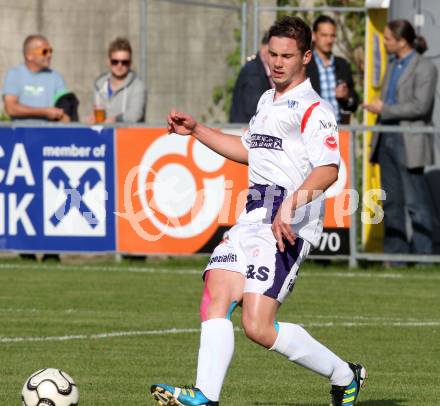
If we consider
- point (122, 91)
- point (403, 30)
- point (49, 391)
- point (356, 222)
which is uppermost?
point (403, 30)

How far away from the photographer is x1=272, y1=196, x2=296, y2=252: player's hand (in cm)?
734

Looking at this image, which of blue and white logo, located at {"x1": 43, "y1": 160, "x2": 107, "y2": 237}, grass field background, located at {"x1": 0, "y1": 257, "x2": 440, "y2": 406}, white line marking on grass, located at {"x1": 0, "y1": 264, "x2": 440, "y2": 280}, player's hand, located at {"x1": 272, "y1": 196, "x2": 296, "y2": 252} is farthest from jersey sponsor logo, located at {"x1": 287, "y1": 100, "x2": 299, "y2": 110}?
blue and white logo, located at {"x1": 43, "y1": 160, "x2": 107, "y2": 237}

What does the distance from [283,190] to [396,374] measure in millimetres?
2138

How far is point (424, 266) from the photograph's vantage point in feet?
51.4

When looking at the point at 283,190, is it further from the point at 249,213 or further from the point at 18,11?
the point at 18,11

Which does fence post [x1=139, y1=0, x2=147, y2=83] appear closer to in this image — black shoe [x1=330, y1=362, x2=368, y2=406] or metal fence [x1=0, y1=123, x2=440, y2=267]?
metal fence [x1=0, y1=123, x2=440, y2=267]

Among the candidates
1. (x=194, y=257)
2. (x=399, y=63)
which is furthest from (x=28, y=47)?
(x=399, y=63)

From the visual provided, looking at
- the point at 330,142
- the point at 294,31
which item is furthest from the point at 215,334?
the point at 294,31

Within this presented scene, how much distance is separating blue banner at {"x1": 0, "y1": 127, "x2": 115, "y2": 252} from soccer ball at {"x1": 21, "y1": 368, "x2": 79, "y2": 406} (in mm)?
7775

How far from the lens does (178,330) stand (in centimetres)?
1128

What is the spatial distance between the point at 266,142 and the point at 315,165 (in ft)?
1.12

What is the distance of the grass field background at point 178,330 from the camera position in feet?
28.9

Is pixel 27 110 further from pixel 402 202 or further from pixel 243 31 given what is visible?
pixel 402 202

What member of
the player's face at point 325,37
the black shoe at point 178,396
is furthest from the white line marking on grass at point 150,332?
the player's face at point 325,37
